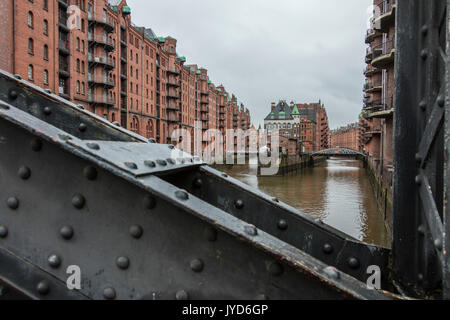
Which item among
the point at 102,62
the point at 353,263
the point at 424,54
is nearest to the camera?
the point at 424,54

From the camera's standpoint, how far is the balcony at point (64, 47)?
31.6 m

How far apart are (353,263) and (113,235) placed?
1.52 m

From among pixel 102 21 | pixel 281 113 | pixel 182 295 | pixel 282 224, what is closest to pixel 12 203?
pixel 182 295

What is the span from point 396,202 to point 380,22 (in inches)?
1245

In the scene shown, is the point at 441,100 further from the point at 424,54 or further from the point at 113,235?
the point at 113,235

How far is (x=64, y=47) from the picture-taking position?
3225 centimetres

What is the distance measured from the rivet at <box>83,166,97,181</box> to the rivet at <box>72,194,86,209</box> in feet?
0.26

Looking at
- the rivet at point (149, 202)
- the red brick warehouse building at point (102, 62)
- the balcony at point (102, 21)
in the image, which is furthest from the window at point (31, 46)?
the rivet at point (149, 202)

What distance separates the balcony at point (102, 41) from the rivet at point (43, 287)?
1554 inches

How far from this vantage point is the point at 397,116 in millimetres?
1802

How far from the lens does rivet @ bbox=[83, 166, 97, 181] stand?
1.38m

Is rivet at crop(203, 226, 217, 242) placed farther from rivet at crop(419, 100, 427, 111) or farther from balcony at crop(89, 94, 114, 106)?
balcony at crop(89, 94, 114, 106)

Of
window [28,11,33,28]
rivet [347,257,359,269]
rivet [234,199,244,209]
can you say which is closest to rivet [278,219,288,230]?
rivet [234,199,244,209]
